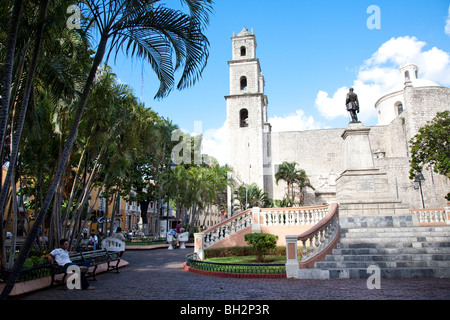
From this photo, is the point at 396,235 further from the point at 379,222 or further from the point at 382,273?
the point at 382,273

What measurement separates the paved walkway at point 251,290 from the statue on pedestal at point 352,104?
901 cm

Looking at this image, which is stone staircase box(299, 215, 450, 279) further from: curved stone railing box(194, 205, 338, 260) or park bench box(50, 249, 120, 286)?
park bench box(50, 249, 120, 286)

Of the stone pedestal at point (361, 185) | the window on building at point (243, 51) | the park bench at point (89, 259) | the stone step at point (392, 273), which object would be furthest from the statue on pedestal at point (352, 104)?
the window on building at point (243, 51)

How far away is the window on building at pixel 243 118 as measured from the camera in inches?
1877

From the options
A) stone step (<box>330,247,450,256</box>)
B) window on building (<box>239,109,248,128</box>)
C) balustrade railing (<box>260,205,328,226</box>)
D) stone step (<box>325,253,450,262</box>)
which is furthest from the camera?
window on building (<box>239,109,248,128</box>)

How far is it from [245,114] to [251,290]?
137 feet

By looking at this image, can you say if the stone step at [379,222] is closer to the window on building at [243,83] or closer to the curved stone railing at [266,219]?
the curved stone railing at [266,219]

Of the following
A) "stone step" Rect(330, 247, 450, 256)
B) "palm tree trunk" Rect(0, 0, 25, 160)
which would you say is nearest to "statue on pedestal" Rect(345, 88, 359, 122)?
"stone step" Rect(330, 247, 450, 256)

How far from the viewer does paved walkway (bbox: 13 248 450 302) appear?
6.50 m

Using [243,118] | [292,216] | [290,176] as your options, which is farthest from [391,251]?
[243,118]

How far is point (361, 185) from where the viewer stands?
45.7 feet

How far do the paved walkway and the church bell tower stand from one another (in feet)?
122
